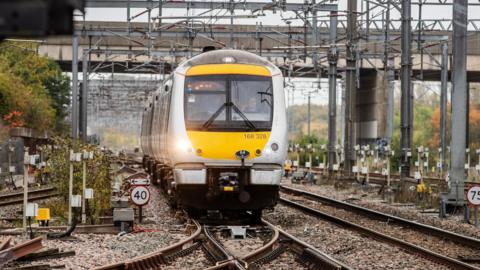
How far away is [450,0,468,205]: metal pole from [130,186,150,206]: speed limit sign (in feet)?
23.1

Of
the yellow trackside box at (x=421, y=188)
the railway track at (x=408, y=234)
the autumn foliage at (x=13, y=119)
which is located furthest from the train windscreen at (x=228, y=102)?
the autumn foliage at (x=13, y=119)

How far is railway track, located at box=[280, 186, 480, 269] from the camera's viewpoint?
11.6 metres

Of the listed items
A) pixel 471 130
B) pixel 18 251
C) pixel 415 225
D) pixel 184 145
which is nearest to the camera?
pixel 18 251

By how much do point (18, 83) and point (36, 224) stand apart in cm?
2930

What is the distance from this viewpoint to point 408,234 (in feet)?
48.9

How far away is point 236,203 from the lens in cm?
1545

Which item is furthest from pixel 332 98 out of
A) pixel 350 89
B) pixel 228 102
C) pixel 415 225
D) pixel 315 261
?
pixel 315 261

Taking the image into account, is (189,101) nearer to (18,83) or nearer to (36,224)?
(36,224)

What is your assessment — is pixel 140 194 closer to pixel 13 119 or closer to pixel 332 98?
pixel 332 98

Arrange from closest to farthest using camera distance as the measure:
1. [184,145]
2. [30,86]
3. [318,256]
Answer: [318,256]
[184,145]
[30,86]

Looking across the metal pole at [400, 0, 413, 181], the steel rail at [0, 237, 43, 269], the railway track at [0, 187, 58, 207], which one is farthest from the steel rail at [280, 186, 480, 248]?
the railway track at [0, 187, 58, 207]

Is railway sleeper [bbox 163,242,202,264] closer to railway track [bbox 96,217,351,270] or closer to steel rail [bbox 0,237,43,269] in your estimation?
railway track [bbox 96,217,351,270]

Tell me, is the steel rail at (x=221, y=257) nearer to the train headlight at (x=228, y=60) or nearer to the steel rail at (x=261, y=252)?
the steel rail at (x=261, y=252)

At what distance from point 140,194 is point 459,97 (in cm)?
740
